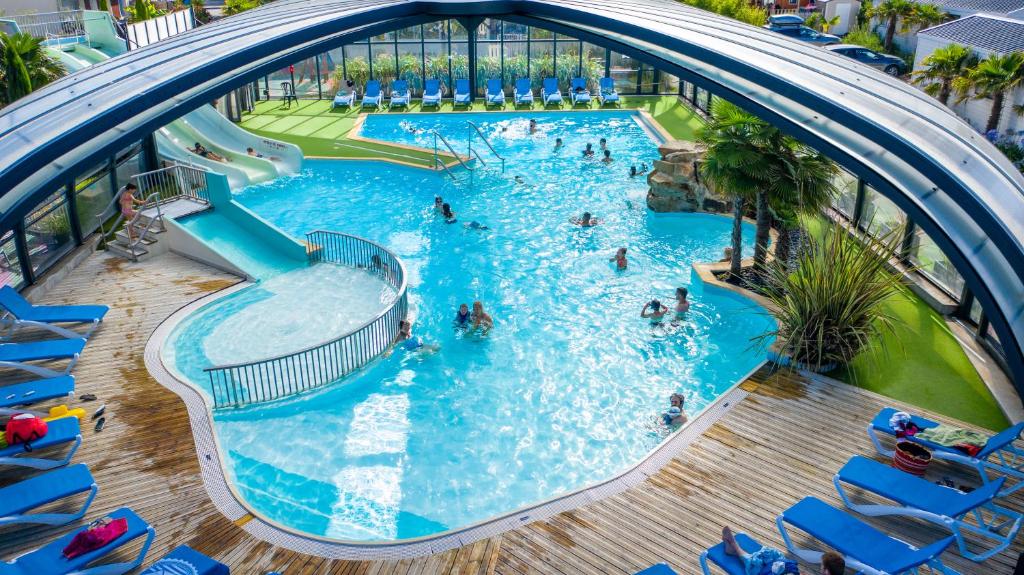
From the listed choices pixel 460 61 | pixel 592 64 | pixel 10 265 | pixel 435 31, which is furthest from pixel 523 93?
pixel 10 265

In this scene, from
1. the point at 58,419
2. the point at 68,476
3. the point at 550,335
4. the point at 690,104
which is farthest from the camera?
the point at 690,104

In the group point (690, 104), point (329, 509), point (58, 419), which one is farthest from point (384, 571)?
point (690, 104)

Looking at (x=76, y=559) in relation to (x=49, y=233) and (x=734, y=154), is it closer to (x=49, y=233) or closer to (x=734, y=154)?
(x=49, y=233)

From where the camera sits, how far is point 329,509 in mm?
10508

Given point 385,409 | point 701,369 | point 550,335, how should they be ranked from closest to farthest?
point 385,409, point 701,369, point 550,335

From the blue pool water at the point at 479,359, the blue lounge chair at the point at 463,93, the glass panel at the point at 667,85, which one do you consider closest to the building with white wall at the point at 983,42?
the glass panel at the point at 667,85

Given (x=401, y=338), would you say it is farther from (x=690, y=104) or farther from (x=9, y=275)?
(x=690, y=104)

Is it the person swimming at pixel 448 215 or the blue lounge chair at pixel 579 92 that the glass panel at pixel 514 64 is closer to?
the blue lounge chair at pixel 579 92

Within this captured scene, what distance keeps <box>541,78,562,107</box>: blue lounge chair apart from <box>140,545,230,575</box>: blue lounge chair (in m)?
28.8

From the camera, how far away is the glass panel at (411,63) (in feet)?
116

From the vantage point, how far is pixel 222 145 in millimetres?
25969

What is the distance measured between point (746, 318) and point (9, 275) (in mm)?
14036

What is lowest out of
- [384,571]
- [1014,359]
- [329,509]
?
[329,509]

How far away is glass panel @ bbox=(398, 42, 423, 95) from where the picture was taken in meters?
35.5
